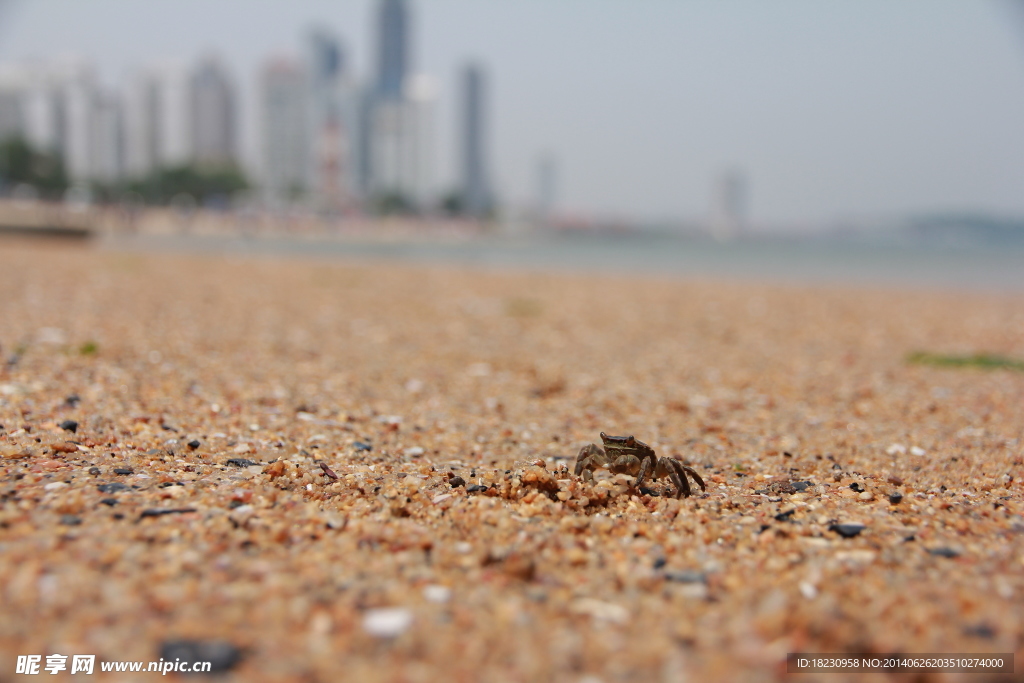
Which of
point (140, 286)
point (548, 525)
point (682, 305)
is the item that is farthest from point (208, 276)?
point (548, 525)

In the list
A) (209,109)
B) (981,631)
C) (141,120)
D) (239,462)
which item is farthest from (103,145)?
(981,631)

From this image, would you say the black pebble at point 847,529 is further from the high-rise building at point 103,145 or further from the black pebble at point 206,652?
the high-rise building at point 103,145

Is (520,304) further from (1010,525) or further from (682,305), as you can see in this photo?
(1010,525)

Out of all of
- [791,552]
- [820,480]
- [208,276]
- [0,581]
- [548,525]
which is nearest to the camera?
[0,581]

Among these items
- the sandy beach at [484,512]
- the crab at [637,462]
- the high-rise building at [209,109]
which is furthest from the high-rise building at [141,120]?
the crab at [637,462]

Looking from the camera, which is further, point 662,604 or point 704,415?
point 704,415

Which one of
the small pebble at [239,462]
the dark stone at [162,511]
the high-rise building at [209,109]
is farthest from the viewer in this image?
the high-rise building at [209,109]

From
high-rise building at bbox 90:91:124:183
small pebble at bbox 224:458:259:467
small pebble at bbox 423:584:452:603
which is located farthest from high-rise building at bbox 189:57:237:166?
small pebble at bbox 423:584:452:603
